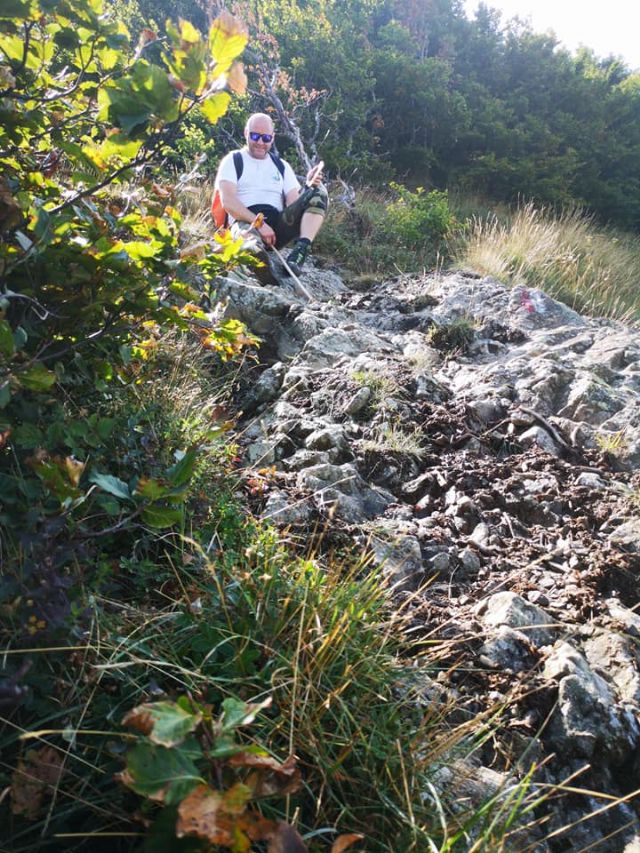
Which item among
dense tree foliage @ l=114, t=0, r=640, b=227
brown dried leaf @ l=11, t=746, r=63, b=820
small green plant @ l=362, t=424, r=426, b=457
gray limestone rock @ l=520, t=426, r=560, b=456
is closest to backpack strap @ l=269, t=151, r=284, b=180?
dense tree foliage @ l=114, t=0, r=640, b=227

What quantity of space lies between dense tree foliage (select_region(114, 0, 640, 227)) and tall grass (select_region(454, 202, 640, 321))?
4.34 m

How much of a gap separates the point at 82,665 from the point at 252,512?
1118 millimetres

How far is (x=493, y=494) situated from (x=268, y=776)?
214 cm

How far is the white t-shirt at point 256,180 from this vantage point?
5750 millimetres

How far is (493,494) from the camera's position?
2865 mm

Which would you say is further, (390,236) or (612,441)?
(390,236)

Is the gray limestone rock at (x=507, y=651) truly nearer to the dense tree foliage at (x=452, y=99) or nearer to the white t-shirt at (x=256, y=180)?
the white t-shirt at (x=256, y=180)

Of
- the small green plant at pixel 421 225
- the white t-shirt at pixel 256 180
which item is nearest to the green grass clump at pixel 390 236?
the small green plant at pixel 421 225

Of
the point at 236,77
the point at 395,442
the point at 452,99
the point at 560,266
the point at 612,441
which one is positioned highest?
the point at 452,99

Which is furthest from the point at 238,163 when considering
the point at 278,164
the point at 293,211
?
the point at 293,211

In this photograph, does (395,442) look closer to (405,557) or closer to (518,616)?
(405,557)

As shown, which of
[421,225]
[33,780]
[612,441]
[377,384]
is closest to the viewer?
[33,780]

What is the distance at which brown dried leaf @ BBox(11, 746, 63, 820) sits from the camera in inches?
42.7

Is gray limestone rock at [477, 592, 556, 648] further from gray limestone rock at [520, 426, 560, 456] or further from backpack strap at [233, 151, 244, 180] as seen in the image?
backpack strap at [233, 151, 244, 180]
